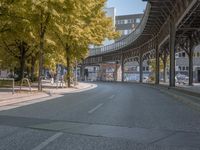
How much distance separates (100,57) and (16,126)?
93.2 metres

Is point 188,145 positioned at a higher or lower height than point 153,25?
lower

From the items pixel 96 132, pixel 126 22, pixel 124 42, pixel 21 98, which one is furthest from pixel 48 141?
pixel 126 22

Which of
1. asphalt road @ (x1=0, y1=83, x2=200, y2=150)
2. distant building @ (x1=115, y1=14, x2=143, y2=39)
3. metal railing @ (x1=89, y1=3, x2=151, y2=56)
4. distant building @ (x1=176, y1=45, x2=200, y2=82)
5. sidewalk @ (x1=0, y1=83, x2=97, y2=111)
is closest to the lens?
asphalt road @ (x1=0, y1=83, x2=200, y2=150)

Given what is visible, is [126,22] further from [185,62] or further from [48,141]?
[48,141]

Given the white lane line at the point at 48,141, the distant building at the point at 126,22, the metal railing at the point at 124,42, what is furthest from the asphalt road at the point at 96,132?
the distant building at the point at 126,22

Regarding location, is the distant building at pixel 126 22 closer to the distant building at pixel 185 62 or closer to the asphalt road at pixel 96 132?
the distant building at pixel 185 62

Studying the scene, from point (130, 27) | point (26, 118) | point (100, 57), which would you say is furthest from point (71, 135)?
point (130, 27)

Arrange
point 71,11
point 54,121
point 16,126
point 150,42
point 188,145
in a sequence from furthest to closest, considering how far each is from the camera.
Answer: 1. point 150,42
2. point 71,11
3. point 54,121
4. point 16,126
5. point 188,145

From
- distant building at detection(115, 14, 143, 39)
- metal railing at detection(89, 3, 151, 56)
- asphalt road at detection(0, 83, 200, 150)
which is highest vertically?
distant building at detection(115, 14, 143, 39)

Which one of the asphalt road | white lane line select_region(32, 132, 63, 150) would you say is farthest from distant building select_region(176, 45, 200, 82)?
white lane line select_region(32, 132, 63, 150)

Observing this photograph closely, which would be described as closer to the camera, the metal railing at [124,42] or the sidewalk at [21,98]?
the sidewalk at [21,98]

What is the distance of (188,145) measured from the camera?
8.45 m

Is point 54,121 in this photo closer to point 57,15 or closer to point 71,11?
point 57,15

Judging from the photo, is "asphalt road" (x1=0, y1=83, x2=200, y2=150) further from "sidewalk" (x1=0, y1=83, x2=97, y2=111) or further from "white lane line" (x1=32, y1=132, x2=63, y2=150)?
"sidewalk" (x1=0, y1=83, x2=97, y2=111)
